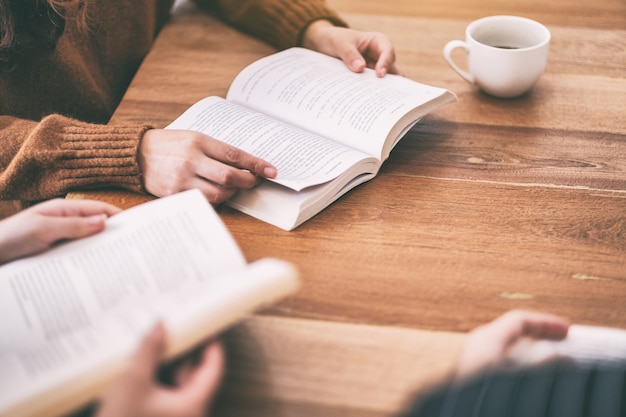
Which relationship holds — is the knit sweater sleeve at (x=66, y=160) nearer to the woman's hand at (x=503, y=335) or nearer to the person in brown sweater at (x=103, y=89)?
the person in brown sweater at (x=103, y=89)

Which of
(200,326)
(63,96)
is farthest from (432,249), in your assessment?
(63,96)

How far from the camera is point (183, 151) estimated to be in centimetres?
86

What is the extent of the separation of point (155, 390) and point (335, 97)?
1.89ft

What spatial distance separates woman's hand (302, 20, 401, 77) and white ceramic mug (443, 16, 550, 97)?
106 mm


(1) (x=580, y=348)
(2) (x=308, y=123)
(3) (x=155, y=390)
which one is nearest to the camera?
(3) (x=155, y=390)

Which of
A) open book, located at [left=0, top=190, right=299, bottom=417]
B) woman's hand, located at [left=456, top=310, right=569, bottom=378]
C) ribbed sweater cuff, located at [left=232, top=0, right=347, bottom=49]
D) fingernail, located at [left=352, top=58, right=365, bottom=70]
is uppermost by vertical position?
ribbed sweater cuff, located at [left=232, top=0, right=347, bottom=49]

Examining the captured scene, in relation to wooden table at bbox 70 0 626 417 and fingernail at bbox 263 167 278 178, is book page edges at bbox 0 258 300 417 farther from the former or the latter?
fingernail at bbox 263 167 278 178

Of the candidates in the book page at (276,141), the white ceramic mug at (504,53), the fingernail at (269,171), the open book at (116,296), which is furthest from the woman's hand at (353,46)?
the open book at (116,296)

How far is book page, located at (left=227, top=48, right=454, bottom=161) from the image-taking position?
0.93 meters

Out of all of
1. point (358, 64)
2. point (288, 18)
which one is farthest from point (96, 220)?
point (288, 18)

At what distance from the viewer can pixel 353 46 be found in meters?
1.11

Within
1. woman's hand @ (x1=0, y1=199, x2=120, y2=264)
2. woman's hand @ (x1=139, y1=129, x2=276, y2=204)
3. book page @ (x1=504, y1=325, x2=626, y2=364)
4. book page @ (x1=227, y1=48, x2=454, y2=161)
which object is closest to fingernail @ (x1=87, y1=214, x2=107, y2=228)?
woman's hand @ (x1=0, y1=199, x2=120, y2=264)

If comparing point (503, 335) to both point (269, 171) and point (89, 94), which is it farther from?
point (89, 94)

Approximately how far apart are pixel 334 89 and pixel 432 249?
342 millimetres
